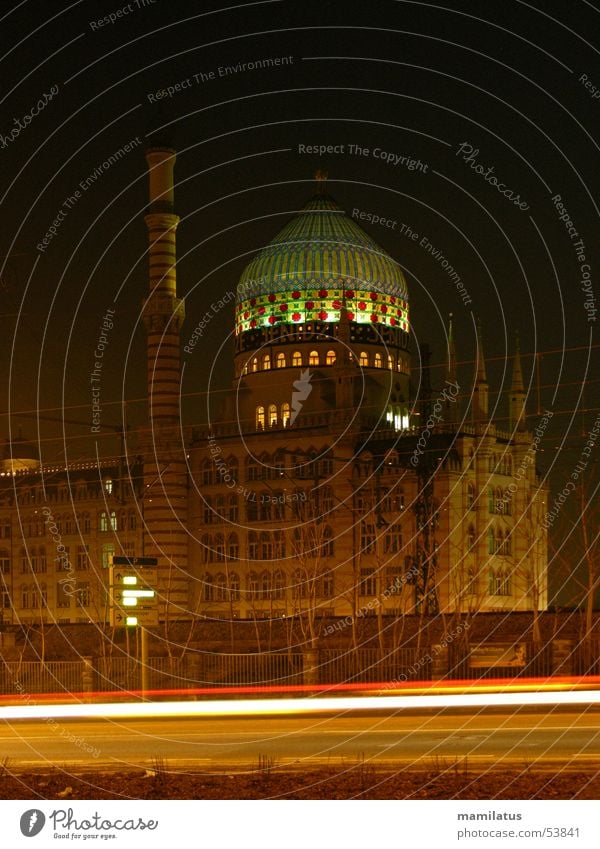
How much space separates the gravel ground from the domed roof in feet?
224

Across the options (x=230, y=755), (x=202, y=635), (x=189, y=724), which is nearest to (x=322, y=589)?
(x=202, y=635)

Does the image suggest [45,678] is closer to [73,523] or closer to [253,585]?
[253,585]

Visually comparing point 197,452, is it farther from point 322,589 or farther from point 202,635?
point 202,635

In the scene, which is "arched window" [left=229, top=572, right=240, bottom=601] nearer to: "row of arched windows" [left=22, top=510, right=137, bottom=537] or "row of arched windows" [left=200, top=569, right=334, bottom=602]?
"row of arched windows" [left=200, top=569, right=334, bottom=602]

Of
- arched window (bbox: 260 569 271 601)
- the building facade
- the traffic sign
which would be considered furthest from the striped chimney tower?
the traffic sign

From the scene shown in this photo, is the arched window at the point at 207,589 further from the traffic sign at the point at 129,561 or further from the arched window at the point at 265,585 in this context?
the traffic sign at the point at 129,561

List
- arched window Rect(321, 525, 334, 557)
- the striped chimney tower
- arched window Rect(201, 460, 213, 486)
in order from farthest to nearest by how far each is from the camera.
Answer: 1. arched window Rect(201, 460, 213, 486)
2. the striped chimney tower
3. arched window Rect(321, 525, 334, 557)

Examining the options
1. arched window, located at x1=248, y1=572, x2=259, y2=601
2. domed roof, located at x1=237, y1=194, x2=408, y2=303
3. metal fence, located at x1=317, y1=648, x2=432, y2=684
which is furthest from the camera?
domed roof, located at x1=237, y1=194, x2=408, y2=303

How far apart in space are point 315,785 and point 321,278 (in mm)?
72043

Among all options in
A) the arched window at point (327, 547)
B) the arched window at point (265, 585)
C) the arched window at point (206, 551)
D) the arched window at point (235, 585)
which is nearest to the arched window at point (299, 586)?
the arched window at point (327, 547)

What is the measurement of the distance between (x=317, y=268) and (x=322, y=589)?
66.1 ft

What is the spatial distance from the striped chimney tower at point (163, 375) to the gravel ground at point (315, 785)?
6006 cm

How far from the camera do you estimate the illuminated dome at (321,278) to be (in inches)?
3342

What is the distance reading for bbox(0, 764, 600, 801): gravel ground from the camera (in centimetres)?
1386
